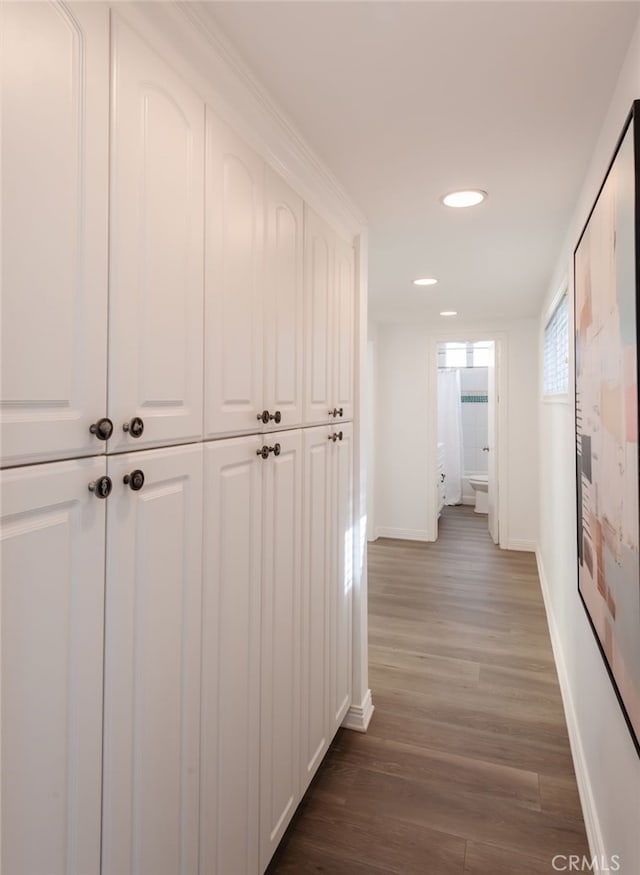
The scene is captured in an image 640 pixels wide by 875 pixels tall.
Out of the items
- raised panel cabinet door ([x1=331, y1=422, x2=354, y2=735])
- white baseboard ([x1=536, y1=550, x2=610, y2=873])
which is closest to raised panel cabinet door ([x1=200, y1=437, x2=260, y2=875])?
raised panel cabinet door ([x1=331, y1=422, x2=354, y2=735])

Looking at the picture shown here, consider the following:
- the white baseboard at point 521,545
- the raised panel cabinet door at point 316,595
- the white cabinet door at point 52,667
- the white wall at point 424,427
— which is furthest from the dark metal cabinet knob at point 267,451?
the white baseboard at point 521,545

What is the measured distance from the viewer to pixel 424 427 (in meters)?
5.73

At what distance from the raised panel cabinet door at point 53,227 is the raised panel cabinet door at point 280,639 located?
0.74 m

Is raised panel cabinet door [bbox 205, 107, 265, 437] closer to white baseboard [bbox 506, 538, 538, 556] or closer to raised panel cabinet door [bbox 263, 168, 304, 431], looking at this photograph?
raised panel cabinet door [bbox 263, 168, 304, 431]

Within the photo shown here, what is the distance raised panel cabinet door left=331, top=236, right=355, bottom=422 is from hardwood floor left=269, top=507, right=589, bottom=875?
1.46 meters

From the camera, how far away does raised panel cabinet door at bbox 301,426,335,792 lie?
184 cm

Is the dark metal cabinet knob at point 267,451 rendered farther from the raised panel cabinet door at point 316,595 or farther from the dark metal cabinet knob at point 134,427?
the dark metal cabinet knob at point 134,427

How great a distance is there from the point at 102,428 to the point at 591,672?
1.86m

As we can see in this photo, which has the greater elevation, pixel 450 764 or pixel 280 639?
pixel 280 639

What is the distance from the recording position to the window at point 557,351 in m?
2.77
